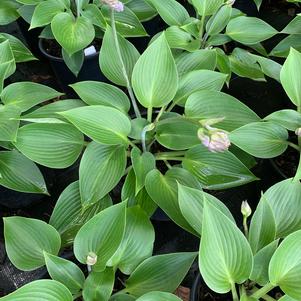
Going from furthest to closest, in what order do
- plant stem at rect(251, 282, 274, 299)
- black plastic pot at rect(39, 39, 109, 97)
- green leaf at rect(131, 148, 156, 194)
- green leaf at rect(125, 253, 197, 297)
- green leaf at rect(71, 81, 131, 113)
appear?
black plastic pot at rect(39, 39, 109, 97) < green leaf at rect(71, 81, 131, 113) < green leaf at rect(131, 148, 156, 194) < green leaf at rect(125, 253, 197, 297) < plant stem at rect(251, 282, 274, 299)

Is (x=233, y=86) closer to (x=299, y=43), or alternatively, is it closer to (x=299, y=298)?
(x=299, y=43)

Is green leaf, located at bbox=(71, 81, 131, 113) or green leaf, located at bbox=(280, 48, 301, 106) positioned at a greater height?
green leaf, located at bbox=(280, 48, 301, 106)

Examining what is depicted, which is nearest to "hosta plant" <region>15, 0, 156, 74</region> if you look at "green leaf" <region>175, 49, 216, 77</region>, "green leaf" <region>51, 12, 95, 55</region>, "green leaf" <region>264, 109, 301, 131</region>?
"green leaf" <region>51, 12, 95, 55</region>

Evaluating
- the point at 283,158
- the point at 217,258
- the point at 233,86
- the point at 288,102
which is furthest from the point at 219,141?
the point at 233,86

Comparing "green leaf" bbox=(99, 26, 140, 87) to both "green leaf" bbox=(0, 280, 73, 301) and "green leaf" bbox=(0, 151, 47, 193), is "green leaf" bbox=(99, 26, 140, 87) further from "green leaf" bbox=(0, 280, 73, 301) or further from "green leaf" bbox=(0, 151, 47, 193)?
"green leaf" bbox=(0, 280, 73, 301)

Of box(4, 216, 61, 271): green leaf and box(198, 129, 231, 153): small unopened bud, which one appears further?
box(4, 216, 61, 271): green leaf

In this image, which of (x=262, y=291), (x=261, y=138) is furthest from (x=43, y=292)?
(x=261, y=138)

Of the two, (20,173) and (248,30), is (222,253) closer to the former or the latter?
(20,173)
